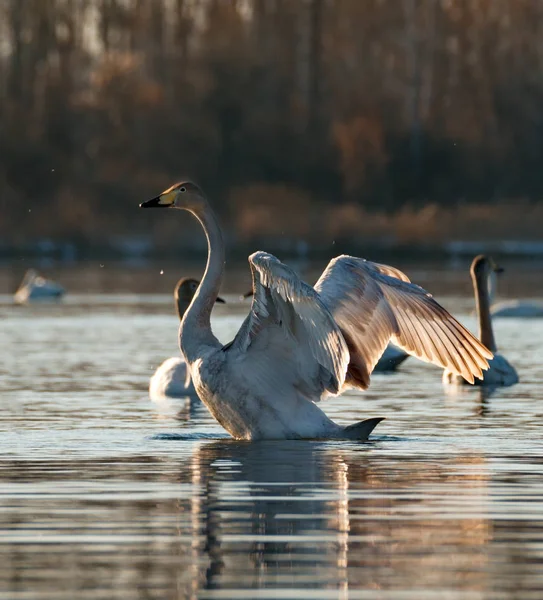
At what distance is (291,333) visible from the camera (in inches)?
400

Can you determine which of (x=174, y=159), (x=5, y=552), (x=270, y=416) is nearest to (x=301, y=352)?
(x=270, y=416)

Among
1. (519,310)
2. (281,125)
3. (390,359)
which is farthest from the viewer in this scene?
(281,125)

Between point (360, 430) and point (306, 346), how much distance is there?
23.9 inches

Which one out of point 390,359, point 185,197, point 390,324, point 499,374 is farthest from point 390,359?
point 390,324

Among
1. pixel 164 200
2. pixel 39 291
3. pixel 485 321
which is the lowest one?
pixel 39 291

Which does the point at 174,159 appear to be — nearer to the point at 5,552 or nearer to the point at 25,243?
the point at 25,243

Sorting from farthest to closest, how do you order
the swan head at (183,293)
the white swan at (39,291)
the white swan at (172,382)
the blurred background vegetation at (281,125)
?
the blurred background vegetation at (281,125), the white swan at (39,291), the swan head at (183,293), the white swan at (172,382)

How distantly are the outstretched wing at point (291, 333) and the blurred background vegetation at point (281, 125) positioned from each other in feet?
99.9

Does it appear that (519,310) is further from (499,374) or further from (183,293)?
(499,374)

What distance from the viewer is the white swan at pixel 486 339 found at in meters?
14.7

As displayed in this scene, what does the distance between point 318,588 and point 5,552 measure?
4.60ft

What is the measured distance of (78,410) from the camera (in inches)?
496

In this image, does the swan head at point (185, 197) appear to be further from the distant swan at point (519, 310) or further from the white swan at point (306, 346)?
the distant swan at point (519, 310)

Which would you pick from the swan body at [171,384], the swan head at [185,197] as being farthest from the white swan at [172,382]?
the swan head at [185,197]
